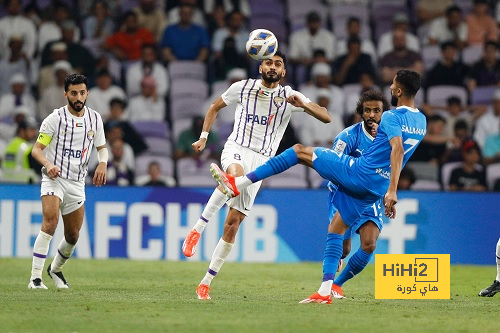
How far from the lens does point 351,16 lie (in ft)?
76.5

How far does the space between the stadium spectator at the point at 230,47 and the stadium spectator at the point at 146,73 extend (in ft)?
3.90

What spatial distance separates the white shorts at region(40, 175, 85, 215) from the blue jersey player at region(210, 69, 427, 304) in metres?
2.58

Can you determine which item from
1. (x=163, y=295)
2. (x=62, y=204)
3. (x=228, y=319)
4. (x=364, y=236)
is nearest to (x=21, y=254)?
(x=62, y=204)

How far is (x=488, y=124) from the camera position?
20500 mm

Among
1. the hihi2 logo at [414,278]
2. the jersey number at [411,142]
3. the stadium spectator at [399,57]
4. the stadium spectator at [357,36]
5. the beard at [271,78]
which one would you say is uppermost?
the stadium spectator at [357,36]

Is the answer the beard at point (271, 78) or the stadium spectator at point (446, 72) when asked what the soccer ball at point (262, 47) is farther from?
the stadium spectator at point (446, 72)

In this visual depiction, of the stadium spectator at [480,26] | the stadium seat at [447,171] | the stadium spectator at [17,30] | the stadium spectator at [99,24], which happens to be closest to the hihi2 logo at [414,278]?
the stadium seat at [447,171]

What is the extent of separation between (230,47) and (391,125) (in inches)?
463

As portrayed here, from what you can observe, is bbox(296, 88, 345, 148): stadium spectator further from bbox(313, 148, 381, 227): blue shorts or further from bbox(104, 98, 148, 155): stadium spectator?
bbox(313, 148, 381, 227): blue shorts

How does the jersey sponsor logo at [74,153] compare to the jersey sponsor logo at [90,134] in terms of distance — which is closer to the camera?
the jersey sponsor logo at [74,153]

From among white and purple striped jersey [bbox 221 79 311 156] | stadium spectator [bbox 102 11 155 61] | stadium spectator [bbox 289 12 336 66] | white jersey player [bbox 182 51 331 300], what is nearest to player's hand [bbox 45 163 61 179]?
white jersey player [bbox 182 51 331 300]

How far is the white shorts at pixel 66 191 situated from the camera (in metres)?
12.3

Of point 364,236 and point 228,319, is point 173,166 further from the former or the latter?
point 228,319

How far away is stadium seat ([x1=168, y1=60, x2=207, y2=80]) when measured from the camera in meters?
22.0
